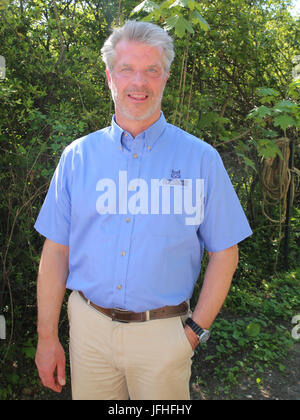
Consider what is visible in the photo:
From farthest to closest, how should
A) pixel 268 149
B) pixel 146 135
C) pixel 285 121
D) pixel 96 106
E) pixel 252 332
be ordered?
pixel 268 149
pixel 252 332
pixel 285 121
pixel 96 106
pixel 146 135

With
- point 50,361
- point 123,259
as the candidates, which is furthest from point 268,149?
point 50,361

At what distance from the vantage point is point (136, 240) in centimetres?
181

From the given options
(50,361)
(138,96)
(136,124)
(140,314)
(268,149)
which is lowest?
(50,361)

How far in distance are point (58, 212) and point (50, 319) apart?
1.63 ft

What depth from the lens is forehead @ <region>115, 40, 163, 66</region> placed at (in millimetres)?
1885

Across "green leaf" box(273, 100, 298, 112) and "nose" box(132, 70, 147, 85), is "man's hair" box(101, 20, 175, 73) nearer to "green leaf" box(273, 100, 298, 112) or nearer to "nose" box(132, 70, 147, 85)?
"nose" box(132, 70, 147, 85)

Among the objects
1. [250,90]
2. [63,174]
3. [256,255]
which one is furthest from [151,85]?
[256,255]

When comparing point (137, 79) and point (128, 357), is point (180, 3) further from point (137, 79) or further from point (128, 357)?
point (128, 357)

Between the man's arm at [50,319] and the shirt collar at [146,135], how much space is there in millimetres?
576

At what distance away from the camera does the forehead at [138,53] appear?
1885 mm

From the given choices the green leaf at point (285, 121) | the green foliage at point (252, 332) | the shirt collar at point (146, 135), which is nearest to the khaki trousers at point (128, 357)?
the shirt collar at point (146, 135)

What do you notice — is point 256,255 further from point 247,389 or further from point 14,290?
point 14,290

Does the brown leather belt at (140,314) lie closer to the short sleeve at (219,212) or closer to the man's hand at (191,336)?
the man's hand at (191,336)

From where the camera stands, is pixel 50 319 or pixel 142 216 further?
pixel 50 319
